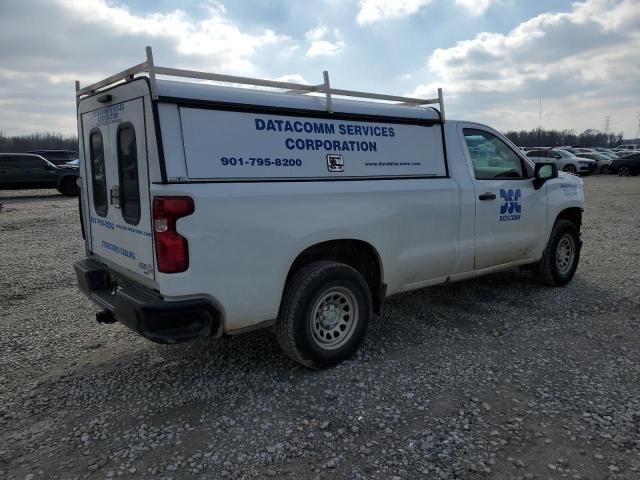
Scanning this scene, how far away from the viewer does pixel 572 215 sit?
20.9ft

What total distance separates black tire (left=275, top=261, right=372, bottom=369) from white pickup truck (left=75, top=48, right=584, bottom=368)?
0.01 m

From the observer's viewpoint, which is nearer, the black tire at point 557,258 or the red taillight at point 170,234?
the red taillight at point 170,234

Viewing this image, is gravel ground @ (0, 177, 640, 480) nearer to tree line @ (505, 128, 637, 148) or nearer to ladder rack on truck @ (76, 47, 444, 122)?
ladder rack on truck @ (76, 47, 444, 122)

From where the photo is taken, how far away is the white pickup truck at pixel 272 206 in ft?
10.3

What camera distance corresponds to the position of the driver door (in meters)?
4.92

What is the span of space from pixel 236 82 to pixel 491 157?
2896mm

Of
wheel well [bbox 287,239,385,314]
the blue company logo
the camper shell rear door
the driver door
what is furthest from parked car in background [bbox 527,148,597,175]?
the camper shell rear door

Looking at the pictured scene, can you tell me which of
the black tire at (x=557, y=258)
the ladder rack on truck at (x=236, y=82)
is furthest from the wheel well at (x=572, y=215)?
the ladder rack on truck at (x=236, y=82)

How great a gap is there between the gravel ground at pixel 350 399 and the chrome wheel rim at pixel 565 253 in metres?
0.63

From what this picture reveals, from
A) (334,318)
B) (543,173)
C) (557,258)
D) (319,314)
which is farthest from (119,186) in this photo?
(557,258)

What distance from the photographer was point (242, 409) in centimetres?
335

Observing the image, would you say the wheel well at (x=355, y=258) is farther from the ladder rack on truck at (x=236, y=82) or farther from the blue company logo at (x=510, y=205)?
the blue company logo at (x=510, y=205)

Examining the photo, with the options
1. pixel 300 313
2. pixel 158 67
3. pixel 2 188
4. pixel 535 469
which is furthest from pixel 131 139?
pixel 2 188

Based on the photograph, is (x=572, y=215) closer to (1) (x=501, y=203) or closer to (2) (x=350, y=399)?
(1) (x=501, y=203)
